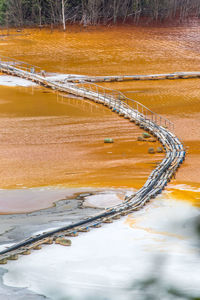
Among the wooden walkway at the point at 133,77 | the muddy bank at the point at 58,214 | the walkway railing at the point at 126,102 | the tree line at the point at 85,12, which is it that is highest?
the tree line at the point at 85,12

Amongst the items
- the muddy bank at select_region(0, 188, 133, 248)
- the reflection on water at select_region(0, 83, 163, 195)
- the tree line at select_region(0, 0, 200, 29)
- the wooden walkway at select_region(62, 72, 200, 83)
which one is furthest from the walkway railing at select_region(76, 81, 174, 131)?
the tree line at select_region(0, 0, 200, 29)

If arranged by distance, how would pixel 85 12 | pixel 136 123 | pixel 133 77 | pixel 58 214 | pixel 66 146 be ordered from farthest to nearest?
pixel 85 12 → pixel 133 77 → pixel 136 123 → pixel 66 146 → pixel 58 214

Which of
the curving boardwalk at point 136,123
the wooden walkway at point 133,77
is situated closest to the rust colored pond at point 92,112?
the curving boardwalk at point 136,123

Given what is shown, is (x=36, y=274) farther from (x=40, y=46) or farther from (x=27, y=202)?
(x=40, y=46)

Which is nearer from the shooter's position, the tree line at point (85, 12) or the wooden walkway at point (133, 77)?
the wooden walkway at point (133, 77)

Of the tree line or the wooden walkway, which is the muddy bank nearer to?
the wooden walkway

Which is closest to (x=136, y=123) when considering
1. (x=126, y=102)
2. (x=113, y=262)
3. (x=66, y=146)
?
(x=126, y=102)

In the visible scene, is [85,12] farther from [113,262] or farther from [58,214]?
[113,262]

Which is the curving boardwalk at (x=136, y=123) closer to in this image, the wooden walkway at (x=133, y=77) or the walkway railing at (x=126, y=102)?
the walkway railing at (x=126, y=102)
